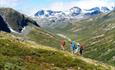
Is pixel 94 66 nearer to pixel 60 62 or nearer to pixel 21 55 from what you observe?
pixel 60 62

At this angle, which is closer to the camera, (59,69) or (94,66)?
(59,69)

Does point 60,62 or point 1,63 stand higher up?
point 1,63

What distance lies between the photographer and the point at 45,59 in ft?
200

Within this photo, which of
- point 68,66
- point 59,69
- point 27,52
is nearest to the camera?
point 59,69

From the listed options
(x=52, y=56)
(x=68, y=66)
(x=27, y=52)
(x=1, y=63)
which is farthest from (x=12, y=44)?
(x=1, y=63)

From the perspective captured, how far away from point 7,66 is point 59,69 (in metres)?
14.4

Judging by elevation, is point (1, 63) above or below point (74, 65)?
above

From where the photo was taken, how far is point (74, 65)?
61375mm

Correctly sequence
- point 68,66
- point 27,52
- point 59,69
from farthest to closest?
point 27,52
point 68,66
point 59,69

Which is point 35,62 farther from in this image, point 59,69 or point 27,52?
point 27,52

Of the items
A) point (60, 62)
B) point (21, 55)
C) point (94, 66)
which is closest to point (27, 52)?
point (21, 55)

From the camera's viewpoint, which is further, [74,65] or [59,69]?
[74,65]

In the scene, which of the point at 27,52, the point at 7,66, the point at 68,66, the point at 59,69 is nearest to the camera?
the point at 7,66

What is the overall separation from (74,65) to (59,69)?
657 centimetres
